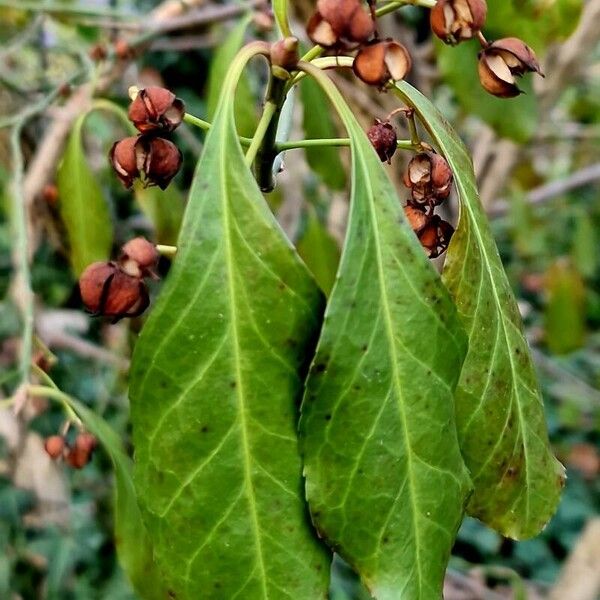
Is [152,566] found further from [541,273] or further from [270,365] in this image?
[541,273]

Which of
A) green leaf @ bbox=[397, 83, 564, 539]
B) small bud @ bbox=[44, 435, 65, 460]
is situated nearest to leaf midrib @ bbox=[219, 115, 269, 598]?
green leaf @ bbox=[397, 83, 564, 539]

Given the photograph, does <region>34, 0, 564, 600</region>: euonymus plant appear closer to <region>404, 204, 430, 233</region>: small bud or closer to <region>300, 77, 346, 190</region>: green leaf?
<region>404, 204, 430, 233</region>: small bud

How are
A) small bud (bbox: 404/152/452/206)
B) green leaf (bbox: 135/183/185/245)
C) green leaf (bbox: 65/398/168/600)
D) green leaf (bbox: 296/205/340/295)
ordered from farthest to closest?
green leaf (bbox: 296/205/340/295) < green leaf (bbox: 135/183/185/245) < green leaf (bbox: 65/398/168/600) < small bud (bbox: 404/152/452/206)

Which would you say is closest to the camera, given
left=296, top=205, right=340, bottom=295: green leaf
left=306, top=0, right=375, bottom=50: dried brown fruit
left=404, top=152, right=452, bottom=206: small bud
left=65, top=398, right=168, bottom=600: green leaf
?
left=306, top=0, right=375, bottom=50: dried brown fruit

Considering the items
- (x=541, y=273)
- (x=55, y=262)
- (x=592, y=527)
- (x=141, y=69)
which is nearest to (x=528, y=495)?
(x=592, y=527)

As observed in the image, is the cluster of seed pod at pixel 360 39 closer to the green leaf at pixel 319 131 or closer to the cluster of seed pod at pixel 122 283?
the cluster of seed pod at pixel 122 283

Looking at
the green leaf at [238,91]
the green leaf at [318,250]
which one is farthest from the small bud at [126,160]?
the green leaf at [318,250]
